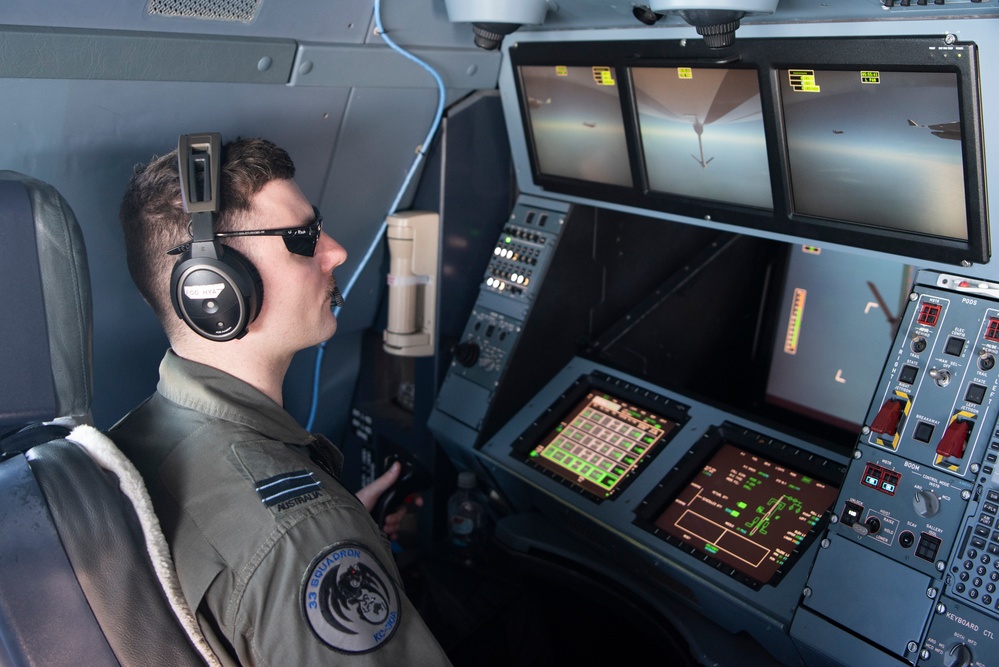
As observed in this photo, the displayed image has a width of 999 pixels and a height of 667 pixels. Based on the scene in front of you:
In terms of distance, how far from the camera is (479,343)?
2908mm

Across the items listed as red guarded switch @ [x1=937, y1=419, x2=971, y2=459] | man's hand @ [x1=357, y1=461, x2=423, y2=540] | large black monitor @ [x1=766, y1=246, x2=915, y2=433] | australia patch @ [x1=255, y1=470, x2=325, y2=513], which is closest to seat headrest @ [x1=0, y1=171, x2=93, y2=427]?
australia patch @ [x1=255, y1=470, x2=325, y2=513]

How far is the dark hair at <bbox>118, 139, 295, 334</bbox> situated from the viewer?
168 centimetres

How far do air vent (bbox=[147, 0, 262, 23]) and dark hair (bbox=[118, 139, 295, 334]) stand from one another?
378 millimetres

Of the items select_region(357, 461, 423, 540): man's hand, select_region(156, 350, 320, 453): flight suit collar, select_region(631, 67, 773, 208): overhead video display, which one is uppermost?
select_region(631, 67, 773, 208): overhead video display

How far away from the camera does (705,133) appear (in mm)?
2238

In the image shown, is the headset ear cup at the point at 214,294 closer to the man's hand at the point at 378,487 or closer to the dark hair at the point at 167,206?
the dark hair at the point at 167,206

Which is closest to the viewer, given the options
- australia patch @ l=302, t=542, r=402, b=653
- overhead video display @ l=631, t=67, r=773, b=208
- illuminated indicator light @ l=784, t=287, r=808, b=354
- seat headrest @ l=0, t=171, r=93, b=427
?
australia patch @ l=302, t=542, r=402, b=653

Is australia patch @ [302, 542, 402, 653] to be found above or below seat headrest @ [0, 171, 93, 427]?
below

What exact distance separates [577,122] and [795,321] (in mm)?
979

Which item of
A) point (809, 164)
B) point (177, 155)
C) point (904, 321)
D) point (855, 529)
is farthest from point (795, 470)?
point (177, 155)

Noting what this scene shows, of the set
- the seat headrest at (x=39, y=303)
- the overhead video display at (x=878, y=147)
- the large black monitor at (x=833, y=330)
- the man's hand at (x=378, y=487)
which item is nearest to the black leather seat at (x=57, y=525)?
the seat headrest at (x=39, y=303)

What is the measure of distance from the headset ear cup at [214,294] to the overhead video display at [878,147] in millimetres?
1282

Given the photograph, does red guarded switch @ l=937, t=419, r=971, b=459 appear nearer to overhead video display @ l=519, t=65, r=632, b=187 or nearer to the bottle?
overhead video display @ l=519, t=65, r=632, b=187

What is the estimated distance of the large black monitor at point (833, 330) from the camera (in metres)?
2.64
